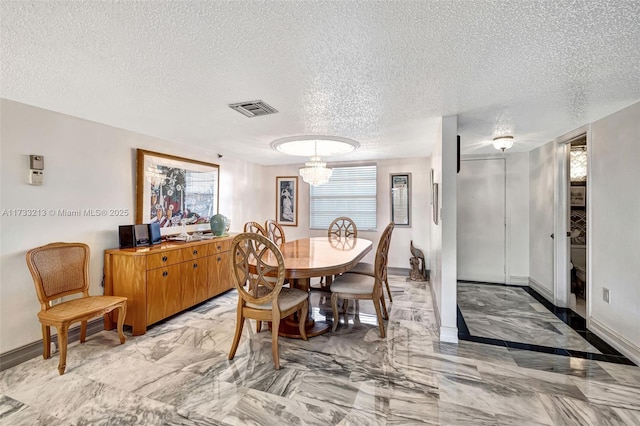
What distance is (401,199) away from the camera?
200 inches

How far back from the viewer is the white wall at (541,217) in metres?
3.79

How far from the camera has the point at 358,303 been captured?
12.1 ft

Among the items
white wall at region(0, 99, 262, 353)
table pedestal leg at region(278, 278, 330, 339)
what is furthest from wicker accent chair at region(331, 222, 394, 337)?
white wall at region(0, 99, 262, 353)

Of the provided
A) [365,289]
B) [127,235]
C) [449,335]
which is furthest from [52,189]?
[449,335]

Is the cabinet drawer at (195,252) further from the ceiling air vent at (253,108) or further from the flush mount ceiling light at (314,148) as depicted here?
the ceiling air vent at (253,108)

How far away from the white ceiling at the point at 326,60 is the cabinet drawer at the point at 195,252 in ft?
4.79

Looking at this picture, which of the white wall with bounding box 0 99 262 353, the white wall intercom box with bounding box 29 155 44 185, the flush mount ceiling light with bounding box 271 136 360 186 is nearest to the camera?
the white wall with bounding box 0 99 262 353

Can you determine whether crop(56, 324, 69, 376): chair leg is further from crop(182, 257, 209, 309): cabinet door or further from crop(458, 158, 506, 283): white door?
crop(458, 158, 506, 283): white door

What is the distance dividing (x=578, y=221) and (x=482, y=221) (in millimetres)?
1396

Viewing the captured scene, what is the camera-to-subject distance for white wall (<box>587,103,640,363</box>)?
2.34 meters

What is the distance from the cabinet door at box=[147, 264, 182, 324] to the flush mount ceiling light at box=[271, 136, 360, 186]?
192cm

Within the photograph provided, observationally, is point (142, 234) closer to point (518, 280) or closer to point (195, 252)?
point (195, 252)

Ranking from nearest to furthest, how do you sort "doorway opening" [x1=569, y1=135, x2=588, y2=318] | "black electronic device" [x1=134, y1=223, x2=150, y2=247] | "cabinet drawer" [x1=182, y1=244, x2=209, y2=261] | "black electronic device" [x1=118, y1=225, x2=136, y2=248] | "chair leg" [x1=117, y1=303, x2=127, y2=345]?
1. "chair leg" [x1=117, y1=303, x2=127, y2=345]
2. "black electronic device" [x1=118, y1=225, x2=136, y2=248]
3. "black electronic device" [x1=134, y1=223, x2=150, y2=247]
4. "cabinet drawer" [x1=182, y1=244, x2=209, y2=261]
5. "doorway opening" [x1=569, y1=135, x2=588, y2=318]

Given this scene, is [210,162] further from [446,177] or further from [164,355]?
[446,177]
